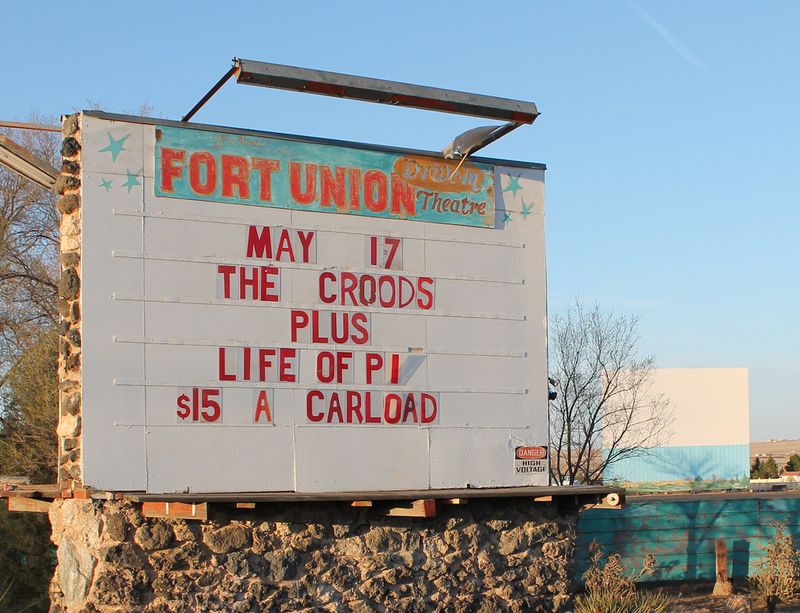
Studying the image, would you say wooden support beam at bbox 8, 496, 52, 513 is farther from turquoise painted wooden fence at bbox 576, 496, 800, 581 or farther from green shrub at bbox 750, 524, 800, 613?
green shrub at bbox 750, 524, 800, 613

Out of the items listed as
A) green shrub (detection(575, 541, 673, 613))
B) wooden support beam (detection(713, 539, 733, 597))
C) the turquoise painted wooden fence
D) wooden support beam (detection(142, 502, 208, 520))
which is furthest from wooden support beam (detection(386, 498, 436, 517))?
wooden support beam (detection(713, 539, 733, 597))

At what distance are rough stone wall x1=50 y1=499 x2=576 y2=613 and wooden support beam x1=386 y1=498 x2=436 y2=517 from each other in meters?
0.23

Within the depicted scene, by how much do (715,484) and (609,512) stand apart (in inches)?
1244

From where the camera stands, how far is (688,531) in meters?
18.6

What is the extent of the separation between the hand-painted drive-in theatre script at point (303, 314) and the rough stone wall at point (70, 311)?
170 mm

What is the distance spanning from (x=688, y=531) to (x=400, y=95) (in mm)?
11099

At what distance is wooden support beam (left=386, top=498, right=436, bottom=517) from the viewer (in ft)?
33.5

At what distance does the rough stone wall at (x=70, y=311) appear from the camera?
31.7ft

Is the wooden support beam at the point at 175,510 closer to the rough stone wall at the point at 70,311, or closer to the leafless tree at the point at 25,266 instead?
the rough stone wall at the point at 70,311

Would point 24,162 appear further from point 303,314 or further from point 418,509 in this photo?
point 418,509

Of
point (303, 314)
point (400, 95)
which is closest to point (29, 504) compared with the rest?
point (303, 314)

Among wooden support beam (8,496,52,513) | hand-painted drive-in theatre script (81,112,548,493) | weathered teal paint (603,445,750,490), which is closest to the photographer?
hand-painted drive-in theatre script (81,112,548,493)

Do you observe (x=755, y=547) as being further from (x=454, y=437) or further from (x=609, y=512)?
(x=454, y=437)

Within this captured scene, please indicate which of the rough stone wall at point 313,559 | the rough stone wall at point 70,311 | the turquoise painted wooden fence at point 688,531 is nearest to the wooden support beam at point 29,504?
the rough stone wall at point 313,559
